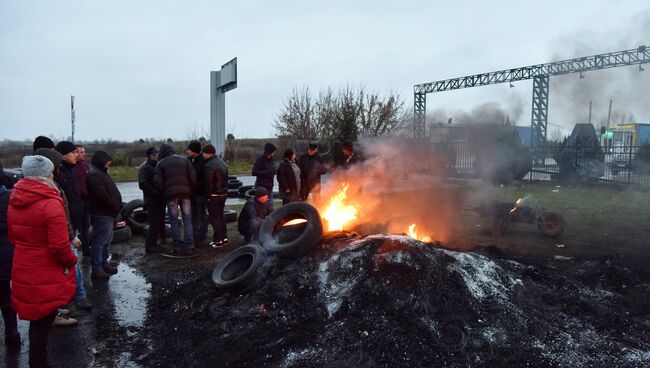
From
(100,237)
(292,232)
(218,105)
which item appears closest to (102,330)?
(100,237)

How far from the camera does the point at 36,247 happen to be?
3914mm

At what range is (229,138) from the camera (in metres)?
38.0

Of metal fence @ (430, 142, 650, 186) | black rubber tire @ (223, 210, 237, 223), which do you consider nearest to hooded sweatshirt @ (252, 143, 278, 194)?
black rubber tire @ (223, 210, 237, 223)

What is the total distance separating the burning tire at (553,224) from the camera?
31.5 ft

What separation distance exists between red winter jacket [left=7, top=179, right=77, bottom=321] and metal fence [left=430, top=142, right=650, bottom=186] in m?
17.8

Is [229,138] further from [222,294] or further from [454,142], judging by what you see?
[222,294]

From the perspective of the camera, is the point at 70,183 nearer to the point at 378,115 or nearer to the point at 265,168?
the point at 265,168

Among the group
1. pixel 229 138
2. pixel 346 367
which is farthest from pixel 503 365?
pixel 229 138

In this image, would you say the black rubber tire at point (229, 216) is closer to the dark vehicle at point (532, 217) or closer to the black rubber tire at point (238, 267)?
the black rubber tire at point (238, 267)

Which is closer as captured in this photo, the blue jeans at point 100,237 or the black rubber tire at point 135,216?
the blue jeans at point 100,237

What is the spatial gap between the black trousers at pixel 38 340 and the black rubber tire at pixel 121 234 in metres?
5.94

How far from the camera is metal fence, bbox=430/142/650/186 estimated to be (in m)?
19.1

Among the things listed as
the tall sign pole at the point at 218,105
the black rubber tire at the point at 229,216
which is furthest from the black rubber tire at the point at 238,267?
the tall sign pole at the point at 218,105

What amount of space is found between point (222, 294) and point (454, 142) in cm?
1932
